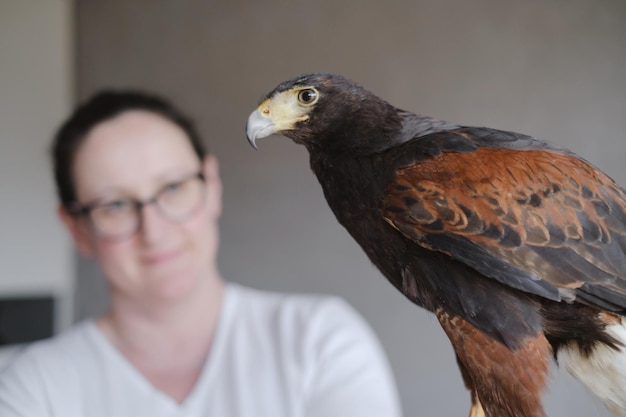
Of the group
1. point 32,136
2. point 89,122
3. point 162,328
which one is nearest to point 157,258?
point 162,328

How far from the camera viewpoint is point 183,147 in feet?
4.52

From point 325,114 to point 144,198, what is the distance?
39.6 inches

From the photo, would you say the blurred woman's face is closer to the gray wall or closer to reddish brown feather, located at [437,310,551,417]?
the gray wall

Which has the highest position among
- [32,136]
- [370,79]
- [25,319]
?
[32,136]

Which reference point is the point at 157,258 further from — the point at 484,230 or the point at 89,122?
the point at 484,230

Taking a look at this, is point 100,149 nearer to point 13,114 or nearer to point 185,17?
point 185,17

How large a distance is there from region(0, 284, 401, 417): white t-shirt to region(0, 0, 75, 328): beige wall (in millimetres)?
1000

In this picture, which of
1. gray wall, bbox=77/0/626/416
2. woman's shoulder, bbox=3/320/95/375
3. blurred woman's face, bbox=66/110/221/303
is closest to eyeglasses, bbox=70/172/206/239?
blurred woman's face, bbox=66/110/221/303

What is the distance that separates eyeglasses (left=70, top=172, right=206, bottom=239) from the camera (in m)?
1.26

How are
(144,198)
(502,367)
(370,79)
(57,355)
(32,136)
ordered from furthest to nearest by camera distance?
(32,136) < (57,355) < (144,198) < (370,79) < (502,367)

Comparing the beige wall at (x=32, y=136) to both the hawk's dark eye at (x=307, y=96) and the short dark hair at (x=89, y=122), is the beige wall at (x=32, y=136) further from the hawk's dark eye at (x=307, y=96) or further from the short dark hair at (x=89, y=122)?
the hawk's dark eye at (x=307, y=96)

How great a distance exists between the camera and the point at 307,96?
33 cm

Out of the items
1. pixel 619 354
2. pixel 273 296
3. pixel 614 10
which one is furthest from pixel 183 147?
pixel 619 354

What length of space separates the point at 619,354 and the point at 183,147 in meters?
1.23
